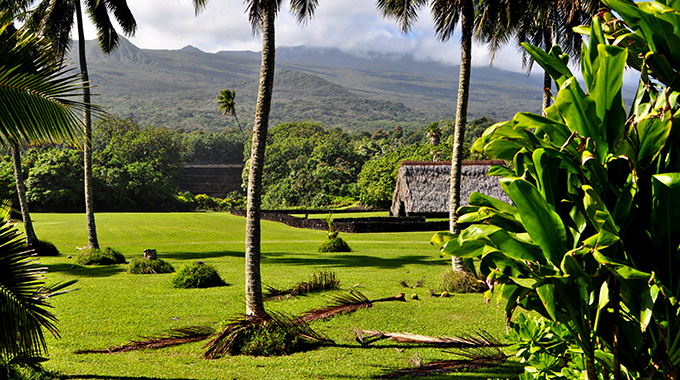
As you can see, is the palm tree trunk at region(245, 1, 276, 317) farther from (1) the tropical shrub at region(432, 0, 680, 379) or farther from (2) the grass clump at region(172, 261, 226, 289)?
(1) the tropical shrub at region(432, 0, 680, 379)

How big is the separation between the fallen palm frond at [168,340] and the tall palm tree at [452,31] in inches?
228

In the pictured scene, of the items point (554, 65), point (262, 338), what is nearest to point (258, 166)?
point (262, 338)

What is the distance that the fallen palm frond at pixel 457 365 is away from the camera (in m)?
6.16

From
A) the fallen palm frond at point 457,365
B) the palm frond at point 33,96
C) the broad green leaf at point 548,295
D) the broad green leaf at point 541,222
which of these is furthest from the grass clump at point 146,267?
the broad green leaf at point 541,222

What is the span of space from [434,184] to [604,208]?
3065 centimetres

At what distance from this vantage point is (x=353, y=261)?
17.5 metres

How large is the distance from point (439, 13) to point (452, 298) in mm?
6654

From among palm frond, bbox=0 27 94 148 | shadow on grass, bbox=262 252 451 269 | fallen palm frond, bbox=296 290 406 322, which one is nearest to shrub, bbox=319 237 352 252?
shadow on grass, bbox=262 252 451 269

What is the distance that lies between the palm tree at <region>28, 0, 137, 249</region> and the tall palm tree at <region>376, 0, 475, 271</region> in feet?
33.9

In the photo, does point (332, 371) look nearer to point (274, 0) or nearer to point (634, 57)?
point (634, 57)

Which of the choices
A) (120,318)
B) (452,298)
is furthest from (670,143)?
(120,318)

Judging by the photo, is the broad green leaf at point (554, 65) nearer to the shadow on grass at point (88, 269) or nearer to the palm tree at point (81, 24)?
the shadow on grass at point (88, 269)

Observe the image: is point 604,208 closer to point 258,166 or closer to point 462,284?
point 258,166

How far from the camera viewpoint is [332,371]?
21.0 feet
